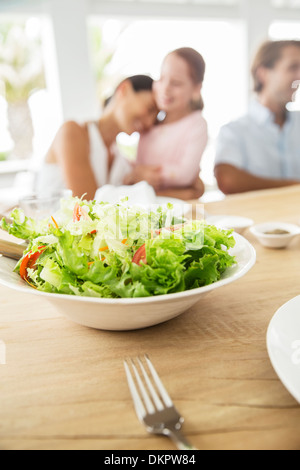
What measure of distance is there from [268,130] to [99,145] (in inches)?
50.9

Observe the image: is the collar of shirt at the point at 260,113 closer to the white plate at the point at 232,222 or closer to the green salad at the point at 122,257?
the white plate at the point at 232,222

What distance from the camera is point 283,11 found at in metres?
4.79

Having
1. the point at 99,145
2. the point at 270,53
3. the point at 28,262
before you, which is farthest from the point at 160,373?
the point at 270,53

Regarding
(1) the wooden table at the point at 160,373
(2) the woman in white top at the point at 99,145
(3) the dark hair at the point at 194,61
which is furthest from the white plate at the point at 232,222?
(3) the dark hair at the point at 194,61

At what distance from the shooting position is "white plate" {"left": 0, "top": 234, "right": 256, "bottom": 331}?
498 mm

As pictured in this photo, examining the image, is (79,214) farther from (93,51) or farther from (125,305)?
(93,51)

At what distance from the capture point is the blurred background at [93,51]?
11.7 feet

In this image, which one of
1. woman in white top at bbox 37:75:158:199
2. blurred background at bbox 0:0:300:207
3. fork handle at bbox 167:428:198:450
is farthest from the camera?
blurred background at bbox 0:0:300:207

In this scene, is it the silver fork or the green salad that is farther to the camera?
the green salad

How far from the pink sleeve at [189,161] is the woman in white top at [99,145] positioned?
32 cm

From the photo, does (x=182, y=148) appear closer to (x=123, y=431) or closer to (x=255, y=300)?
(x=255, y=300)

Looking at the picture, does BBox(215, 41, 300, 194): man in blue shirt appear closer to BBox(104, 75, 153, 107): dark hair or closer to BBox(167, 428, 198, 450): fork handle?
BBox(104, 75, 153, 107): dark hair

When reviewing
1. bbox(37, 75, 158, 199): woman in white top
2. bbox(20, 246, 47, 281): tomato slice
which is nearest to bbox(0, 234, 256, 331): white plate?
bbox(20, 246, 47, 281): tomato slice
